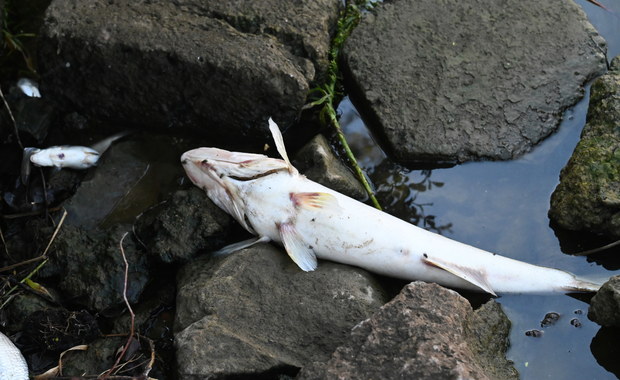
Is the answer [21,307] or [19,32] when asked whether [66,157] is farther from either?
[19,32]

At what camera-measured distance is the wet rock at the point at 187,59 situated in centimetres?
525

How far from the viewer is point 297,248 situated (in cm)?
472

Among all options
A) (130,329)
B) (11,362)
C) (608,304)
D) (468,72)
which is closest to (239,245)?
(130,329)

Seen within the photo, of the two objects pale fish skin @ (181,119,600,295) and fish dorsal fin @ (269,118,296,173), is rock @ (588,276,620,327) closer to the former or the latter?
pale fish skin @ (181,119,600,295)

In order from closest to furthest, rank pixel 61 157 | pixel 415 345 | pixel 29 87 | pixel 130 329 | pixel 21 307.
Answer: pixel 415 345, pixel 130 329, pixel 21 307, pixel 61 157, pixel 29 87

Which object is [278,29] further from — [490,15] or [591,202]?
[591,202]

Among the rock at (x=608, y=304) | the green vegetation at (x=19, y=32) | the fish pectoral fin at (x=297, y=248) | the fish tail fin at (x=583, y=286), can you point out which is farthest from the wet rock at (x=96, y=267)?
the rock at (x=608, y=304)

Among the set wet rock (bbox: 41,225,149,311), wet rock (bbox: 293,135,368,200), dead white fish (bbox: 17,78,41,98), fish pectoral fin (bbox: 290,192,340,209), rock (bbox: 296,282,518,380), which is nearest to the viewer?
rock (bbox: 296,282,518,380)

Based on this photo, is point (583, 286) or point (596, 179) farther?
point (596, 179)

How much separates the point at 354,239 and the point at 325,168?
0.60m

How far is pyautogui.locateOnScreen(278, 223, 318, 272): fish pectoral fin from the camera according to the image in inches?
183

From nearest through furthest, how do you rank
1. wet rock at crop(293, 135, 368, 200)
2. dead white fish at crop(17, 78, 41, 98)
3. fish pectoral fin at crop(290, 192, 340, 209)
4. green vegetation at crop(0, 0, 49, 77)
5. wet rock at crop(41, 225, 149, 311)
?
fish pectoral fin at crop(290, 192, 340, 209) < wet rock at crop(41, 225, 149, 311) < wet rock at crop(293, 135, 368, 200) < dead white fish at crop(17, 78, 41, 98) < green vegetation at crop(0, 0, 49, 77)

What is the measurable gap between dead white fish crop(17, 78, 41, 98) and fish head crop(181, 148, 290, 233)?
5.58 feet

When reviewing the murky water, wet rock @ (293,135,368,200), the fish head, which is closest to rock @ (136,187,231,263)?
the fish head
